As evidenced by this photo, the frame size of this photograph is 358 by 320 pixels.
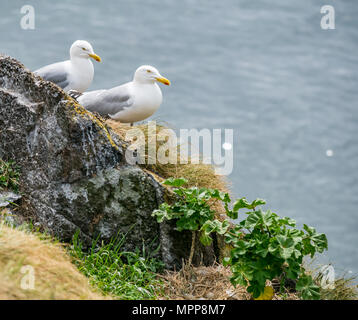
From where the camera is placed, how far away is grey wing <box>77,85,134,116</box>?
6.92 m

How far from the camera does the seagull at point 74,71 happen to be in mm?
7219

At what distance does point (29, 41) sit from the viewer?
1421 inches

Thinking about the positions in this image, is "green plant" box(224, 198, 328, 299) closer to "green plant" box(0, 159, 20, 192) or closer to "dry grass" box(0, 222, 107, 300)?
"dry grass" box(0, 222, 107, 300)

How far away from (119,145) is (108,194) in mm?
555

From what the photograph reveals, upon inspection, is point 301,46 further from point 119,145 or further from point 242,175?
point 119,145

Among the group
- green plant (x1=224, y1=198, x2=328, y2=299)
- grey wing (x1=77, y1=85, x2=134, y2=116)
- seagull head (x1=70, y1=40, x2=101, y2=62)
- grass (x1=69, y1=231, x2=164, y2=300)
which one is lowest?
grass (x1=69, y1=231, x2=164, y2=300)

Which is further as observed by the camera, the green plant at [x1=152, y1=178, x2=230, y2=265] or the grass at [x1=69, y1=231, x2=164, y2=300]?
the green plant at [x1=152, y1=178, x2=230, y2=265]

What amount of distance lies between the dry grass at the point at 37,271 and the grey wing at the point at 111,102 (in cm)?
240

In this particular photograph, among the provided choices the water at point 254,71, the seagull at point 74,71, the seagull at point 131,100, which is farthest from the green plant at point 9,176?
the water at point 254,71

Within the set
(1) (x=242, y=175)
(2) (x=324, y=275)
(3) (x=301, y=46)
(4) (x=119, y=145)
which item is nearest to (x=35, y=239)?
(4) (x=119, y=145)

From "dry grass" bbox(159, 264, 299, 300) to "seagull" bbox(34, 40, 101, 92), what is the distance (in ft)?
9.36

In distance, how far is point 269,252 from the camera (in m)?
4.96

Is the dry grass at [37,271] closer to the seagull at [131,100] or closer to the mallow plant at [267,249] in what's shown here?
the mallow plant at [267,249]

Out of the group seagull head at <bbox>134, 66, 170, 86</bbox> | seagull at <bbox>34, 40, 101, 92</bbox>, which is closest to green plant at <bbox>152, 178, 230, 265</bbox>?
seagull head at <bbox>134, 66, 170, 86</bbox>
